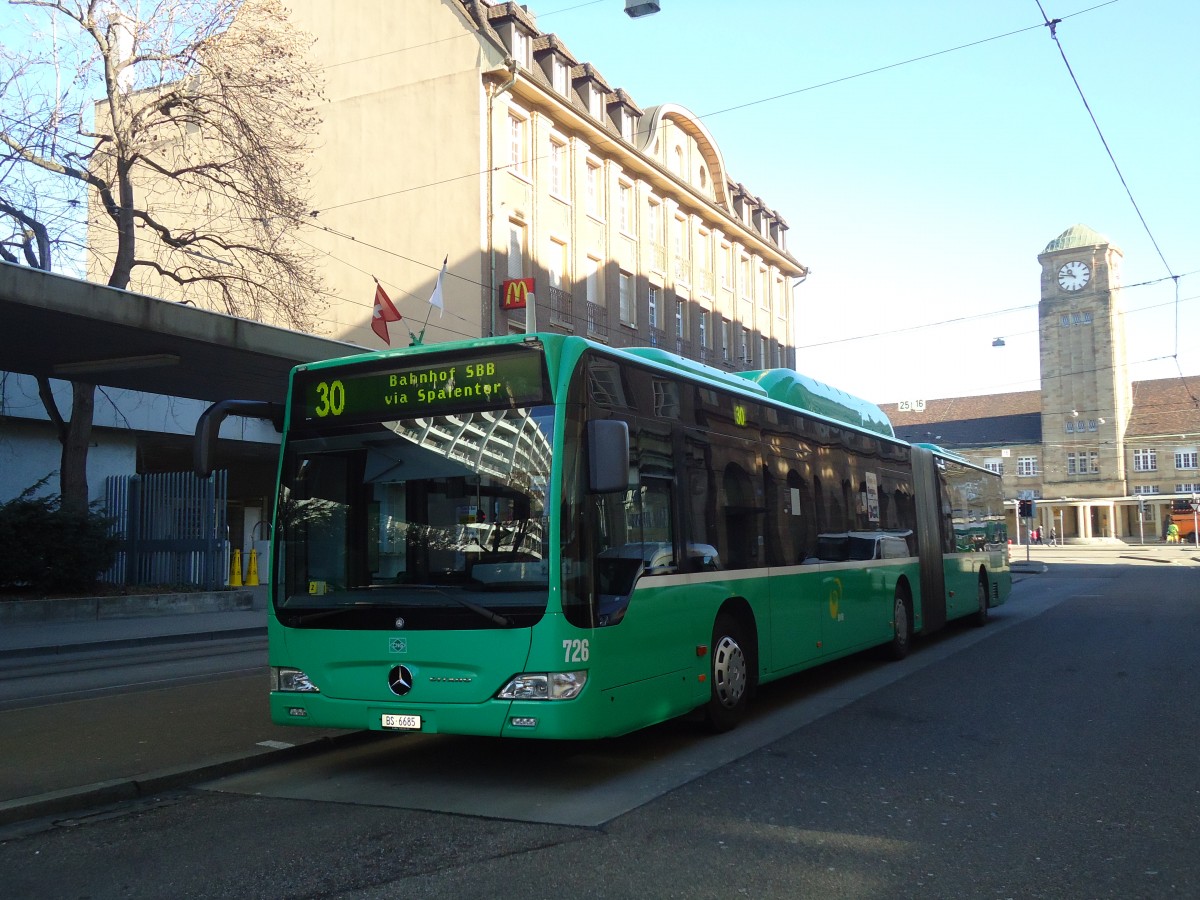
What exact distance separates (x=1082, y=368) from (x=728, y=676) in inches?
3638

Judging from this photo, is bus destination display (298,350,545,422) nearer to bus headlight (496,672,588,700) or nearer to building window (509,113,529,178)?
bus headlight (496,672,588,700)

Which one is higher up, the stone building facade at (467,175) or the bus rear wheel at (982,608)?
the stone building facade at (467,175)

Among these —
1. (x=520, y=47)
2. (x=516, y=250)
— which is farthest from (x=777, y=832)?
(x=520, y=47)

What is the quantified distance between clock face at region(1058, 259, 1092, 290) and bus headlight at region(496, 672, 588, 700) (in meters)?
93.7

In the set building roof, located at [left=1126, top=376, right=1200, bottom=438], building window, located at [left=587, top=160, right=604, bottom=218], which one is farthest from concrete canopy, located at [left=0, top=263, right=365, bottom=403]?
building roof, located at [left=1126, top=376, right=1200, bottom=438]

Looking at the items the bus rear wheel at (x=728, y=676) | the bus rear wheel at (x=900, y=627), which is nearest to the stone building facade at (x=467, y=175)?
the bus rear wheel at (x=900, y=627)

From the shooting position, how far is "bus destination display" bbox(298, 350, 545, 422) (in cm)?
684

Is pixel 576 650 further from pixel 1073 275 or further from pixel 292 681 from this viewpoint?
pixel 1073 275

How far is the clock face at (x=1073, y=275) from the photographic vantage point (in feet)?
298

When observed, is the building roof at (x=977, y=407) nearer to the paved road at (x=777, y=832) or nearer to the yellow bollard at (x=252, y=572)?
the yellow bollard at (x=252, y=572)

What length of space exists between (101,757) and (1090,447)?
96289 millimetres

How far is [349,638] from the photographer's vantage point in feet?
22.8

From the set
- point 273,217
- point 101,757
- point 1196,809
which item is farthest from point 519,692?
point 273,217

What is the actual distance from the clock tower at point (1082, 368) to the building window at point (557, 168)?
6615 centimetres
